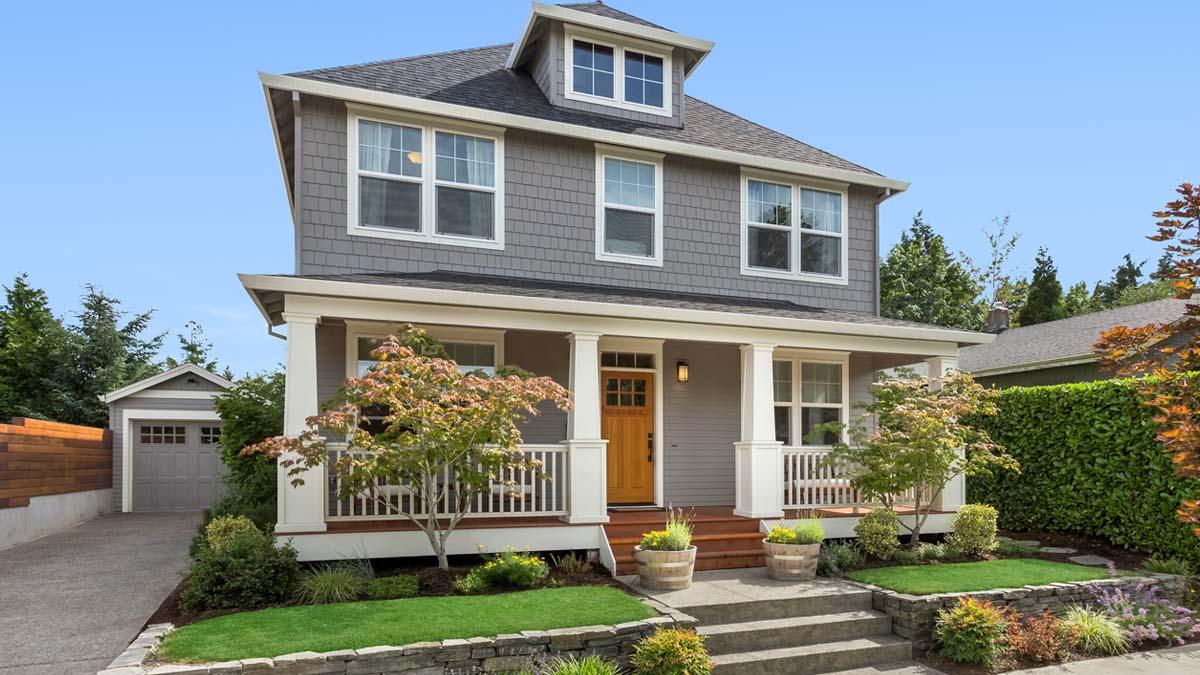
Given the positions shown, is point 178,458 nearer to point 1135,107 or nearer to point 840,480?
point 840,480

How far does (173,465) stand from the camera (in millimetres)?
17562

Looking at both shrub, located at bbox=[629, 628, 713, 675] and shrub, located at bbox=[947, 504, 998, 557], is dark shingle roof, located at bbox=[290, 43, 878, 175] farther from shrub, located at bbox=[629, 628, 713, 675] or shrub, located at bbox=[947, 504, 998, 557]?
shrub, located at bbox=[629, 628, 713, 675]

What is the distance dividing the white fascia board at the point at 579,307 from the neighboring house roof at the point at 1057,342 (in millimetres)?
6554

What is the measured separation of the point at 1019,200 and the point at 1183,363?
33.0 m

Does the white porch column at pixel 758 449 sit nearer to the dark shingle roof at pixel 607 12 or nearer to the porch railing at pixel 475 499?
the porch railing at pixel 475 499

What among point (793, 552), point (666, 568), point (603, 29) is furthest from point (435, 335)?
point (603, 29)

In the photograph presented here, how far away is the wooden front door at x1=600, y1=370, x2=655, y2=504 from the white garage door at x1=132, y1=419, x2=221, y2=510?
37.5ft

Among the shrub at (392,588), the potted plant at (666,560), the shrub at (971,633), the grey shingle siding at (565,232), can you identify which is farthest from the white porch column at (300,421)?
the shrub at (971,633)

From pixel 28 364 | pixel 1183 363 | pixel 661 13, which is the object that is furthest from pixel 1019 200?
pixel 28 364

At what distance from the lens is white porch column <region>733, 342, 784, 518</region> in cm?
981

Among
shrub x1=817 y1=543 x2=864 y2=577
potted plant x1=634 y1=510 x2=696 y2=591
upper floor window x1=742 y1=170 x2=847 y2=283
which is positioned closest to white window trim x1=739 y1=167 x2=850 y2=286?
upper floor window x1=742 y1=170 x2=847 y2=283

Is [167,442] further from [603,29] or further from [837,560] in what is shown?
[837,560]

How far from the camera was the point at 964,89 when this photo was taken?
13430 millimetres

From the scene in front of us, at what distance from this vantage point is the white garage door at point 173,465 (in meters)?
17.4
